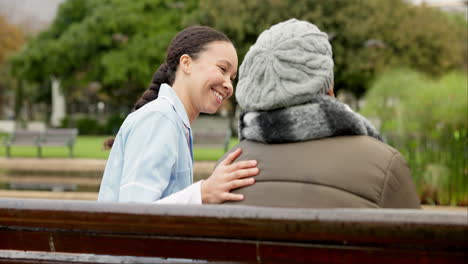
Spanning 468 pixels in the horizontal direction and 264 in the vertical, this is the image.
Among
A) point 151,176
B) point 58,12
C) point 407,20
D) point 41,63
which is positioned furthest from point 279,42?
point 58,12

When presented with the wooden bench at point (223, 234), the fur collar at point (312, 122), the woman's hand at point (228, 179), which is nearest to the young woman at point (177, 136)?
the woman's hand at point (228, 179)

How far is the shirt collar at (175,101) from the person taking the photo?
8.16 feet

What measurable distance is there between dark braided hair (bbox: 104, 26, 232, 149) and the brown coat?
850 mm

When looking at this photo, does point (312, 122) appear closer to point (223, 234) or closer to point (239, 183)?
point (239, 183)

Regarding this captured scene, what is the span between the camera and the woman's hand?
6.14ft

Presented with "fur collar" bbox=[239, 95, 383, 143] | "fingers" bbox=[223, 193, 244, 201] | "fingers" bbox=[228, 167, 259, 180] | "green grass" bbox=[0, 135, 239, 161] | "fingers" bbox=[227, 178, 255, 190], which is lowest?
"green grass" bbox=[0, 135, 239, 161]

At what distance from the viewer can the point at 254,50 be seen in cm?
197

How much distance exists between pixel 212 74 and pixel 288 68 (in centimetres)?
70

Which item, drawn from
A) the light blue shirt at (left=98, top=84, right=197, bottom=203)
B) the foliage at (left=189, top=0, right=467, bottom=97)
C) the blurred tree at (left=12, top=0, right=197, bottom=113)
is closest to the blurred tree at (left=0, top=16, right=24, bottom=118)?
the blurred tree at (left=12, top=0, right=197, bottom=113)

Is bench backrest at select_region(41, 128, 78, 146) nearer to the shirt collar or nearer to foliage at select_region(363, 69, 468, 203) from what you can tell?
foliage at select_region(363, 69, 468, 203)

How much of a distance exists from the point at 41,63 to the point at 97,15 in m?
5.11

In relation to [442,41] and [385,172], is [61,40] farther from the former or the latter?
[385,172]

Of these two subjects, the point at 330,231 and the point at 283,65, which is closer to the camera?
the point at 330,231

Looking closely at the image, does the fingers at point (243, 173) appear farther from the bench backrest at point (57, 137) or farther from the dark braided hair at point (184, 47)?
the bench backrest at point (57, 137)
